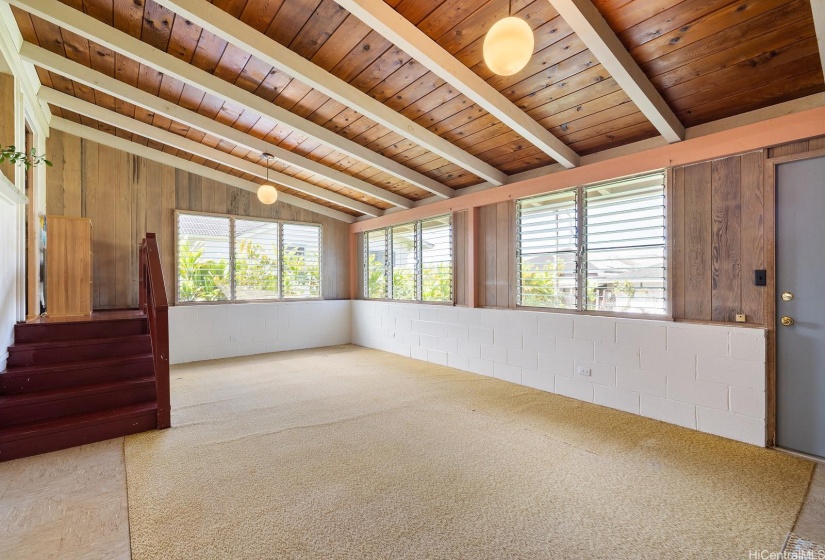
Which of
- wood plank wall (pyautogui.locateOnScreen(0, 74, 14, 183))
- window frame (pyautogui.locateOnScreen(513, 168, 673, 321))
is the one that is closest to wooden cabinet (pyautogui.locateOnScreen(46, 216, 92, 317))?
wood plank wall (pyautogui.locateOnScreen(0, 74, 14, 183))

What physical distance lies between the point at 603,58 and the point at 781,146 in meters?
1.57

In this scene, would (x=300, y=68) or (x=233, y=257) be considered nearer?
(x=300, y=68)

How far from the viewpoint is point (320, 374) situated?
5262mm

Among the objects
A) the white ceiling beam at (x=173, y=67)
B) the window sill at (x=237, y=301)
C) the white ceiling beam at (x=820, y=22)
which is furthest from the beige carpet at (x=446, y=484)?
the white ceiling beam at (x=173, y=67)

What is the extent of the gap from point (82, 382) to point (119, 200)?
3.30 metres

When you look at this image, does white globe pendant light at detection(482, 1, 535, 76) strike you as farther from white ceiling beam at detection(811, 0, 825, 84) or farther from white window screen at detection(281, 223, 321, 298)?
white window screen at detection(281, 223, 321, 298)

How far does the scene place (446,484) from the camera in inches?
95.7

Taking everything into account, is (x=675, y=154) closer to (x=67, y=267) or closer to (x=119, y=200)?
(x=67, y=267)

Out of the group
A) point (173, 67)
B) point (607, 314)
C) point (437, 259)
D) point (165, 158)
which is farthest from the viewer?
point (437, 259)

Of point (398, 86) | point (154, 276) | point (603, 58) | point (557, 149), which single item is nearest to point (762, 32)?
point (603, 58)

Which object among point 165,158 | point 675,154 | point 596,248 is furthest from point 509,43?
point 165,158

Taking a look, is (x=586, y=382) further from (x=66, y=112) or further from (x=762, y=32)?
(x=66, y=112)

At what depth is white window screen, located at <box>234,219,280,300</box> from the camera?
259 inches

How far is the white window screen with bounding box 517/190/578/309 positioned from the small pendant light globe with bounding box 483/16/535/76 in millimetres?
2563
